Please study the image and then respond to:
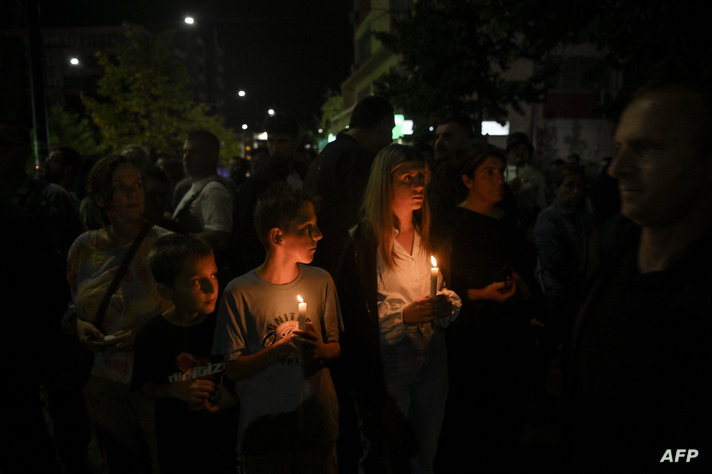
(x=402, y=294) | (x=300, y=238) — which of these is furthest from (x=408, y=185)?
(x=300, y=238)

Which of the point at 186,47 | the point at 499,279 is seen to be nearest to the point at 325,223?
Result: the point at 499,279

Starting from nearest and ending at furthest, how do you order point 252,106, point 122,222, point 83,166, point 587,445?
point 587,445, point 122,222, point 83,166, point 252,106

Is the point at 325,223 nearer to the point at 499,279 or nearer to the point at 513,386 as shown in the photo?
the point at 499,279

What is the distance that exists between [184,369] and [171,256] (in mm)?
587

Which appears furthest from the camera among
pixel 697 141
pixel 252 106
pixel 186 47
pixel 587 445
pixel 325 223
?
pixel 186 47

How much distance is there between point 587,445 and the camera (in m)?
1.76

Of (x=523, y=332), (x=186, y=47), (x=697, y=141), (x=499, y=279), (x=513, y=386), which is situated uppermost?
(x=186, y=47)

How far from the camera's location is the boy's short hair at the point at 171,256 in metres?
2.88

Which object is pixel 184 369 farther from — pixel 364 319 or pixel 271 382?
pixel 364 319

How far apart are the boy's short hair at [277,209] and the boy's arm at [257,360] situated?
57 centimetres

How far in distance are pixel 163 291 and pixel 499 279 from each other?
217 centimetres

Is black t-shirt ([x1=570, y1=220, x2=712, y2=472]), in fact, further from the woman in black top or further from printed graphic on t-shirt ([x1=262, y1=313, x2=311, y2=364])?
the woman in black top

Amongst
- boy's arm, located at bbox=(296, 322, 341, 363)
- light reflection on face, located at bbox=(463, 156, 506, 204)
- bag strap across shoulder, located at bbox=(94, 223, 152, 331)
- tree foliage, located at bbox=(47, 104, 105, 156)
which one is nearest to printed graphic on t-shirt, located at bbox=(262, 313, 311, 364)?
boy's arm, located at bbox=(296, 322, 341, 363)

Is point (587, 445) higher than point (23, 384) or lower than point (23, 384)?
higher
